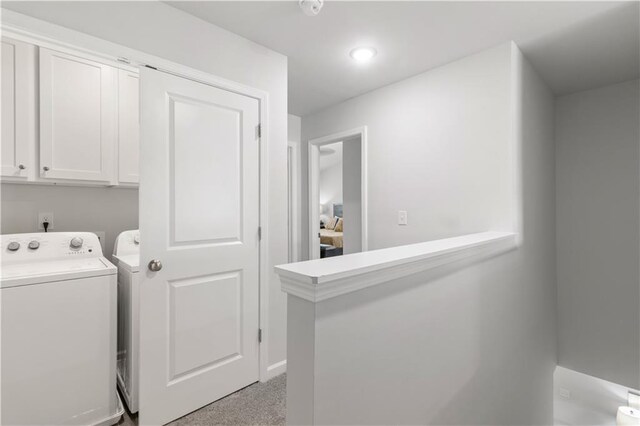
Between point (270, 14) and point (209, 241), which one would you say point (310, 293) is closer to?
point (209, 241)

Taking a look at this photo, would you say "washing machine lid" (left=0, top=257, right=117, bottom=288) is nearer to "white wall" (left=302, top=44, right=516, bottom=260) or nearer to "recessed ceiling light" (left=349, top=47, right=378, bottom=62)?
"recessed ceiling light" (left=349, top=47, right=378, bottom=62)

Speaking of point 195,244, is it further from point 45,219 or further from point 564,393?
point 564,393

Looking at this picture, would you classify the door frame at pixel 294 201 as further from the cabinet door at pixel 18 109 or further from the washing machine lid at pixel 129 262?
the cabinet door at pixel 18 109

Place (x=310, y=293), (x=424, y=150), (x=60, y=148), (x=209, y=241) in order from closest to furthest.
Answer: (x=310, y=293) < (x=60, y=148) < (x=209, y=241) < (x=424, y=150)

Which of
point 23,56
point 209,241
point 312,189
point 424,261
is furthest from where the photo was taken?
point 312,189

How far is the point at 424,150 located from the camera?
260cm

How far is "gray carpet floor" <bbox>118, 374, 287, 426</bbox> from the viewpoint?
1749 mm

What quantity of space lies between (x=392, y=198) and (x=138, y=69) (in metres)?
2.13

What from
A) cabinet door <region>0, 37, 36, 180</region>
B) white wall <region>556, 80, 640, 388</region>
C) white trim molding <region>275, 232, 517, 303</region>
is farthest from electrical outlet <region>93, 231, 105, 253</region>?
white wall <region>556, 80, 640, 388</region>

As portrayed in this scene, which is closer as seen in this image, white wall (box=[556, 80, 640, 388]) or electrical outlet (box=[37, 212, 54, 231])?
electrical outlet (box=[37, 212, 54, 231])

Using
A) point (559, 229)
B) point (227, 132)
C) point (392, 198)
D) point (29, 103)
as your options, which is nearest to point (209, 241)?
point (227, 132)

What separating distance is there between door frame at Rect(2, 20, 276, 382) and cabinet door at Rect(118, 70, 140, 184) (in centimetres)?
11

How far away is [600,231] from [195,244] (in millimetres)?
3642

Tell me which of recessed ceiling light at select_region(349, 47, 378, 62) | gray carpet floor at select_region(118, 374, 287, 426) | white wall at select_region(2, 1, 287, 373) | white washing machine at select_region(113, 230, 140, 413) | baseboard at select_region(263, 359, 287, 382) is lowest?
gray carpet floor at select_region(118, 374, 287, 426)
